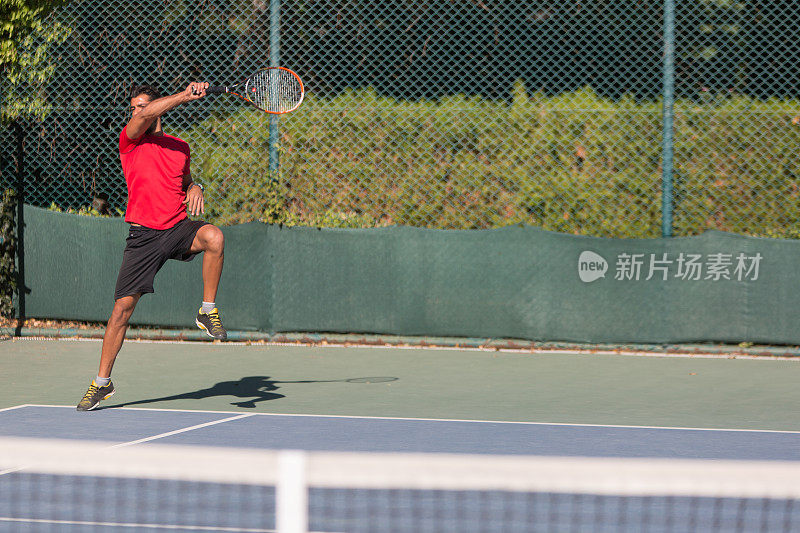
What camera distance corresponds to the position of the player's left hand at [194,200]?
7.43 meters

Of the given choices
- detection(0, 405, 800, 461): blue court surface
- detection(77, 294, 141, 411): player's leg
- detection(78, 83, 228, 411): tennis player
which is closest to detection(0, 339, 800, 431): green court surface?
detection(0, 405, 800, 461): blue court surface

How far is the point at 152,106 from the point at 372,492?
2576 millimetres

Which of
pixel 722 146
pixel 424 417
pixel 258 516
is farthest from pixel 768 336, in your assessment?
pixel 258 516

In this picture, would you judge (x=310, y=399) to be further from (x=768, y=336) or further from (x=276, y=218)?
(x=768, y=336)

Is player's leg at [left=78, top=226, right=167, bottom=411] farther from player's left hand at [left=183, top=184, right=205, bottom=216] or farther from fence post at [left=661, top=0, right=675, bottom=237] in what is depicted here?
fence post at [left=661, top=0, right=675, bottom=237]

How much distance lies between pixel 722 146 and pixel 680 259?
1.82m

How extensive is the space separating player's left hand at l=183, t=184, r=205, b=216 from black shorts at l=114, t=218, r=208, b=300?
79 millimetres

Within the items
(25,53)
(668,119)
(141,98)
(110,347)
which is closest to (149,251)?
(110,347)

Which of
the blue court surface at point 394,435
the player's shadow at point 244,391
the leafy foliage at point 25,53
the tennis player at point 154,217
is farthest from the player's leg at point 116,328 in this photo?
the leafy foliage at point 25,53

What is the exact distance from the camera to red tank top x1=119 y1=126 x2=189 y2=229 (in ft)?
24.3

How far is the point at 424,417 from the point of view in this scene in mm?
7648

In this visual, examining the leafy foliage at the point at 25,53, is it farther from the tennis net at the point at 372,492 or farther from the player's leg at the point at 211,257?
the tennis net at the point at 372,492

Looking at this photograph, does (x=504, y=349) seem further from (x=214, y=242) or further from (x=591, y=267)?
(x=214, y=242)

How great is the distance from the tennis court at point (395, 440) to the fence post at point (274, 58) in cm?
168
